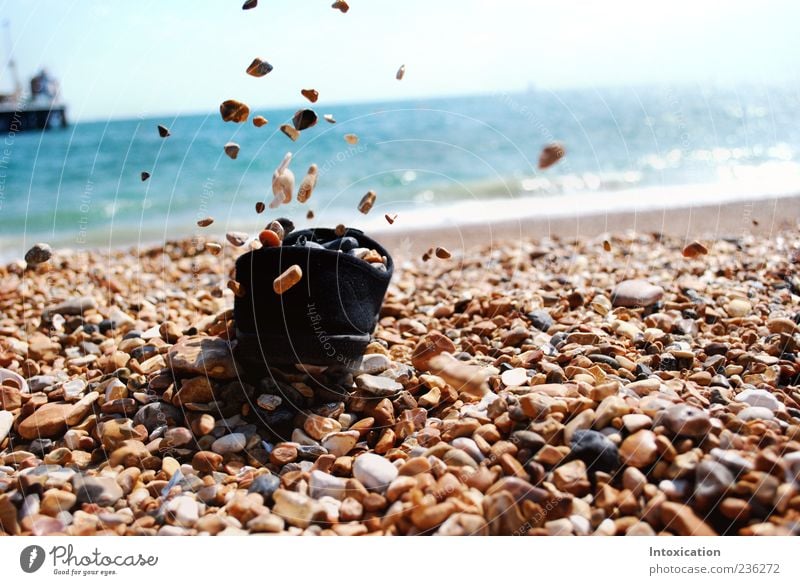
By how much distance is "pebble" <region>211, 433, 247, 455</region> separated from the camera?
1.92m

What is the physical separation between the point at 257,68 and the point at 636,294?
70.9 inches

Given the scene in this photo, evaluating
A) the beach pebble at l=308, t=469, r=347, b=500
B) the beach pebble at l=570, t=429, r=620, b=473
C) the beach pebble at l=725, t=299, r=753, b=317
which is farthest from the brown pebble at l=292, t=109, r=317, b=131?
Result: the beach pebble at l=725, t=299, r=753, b=317

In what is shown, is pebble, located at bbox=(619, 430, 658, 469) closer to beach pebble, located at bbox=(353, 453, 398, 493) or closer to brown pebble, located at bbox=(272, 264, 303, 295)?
beach pebble, located at bbox=(353, 453, 398, 493)

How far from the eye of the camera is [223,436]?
1.98m

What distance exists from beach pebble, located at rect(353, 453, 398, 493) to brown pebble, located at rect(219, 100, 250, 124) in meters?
1.17

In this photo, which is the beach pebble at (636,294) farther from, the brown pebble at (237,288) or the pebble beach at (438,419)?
the brown pebble at (237,288)

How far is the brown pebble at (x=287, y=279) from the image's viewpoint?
190 cm

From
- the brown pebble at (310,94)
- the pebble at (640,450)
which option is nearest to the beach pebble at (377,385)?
the pebble at (640,450)

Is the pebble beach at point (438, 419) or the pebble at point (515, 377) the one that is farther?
the pebble at point (515, 377)

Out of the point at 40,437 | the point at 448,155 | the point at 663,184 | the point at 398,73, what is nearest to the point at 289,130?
the point at 398,73

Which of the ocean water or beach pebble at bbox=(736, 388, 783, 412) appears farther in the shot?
the ocean water

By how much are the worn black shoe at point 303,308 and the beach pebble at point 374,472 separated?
15.7 inches
